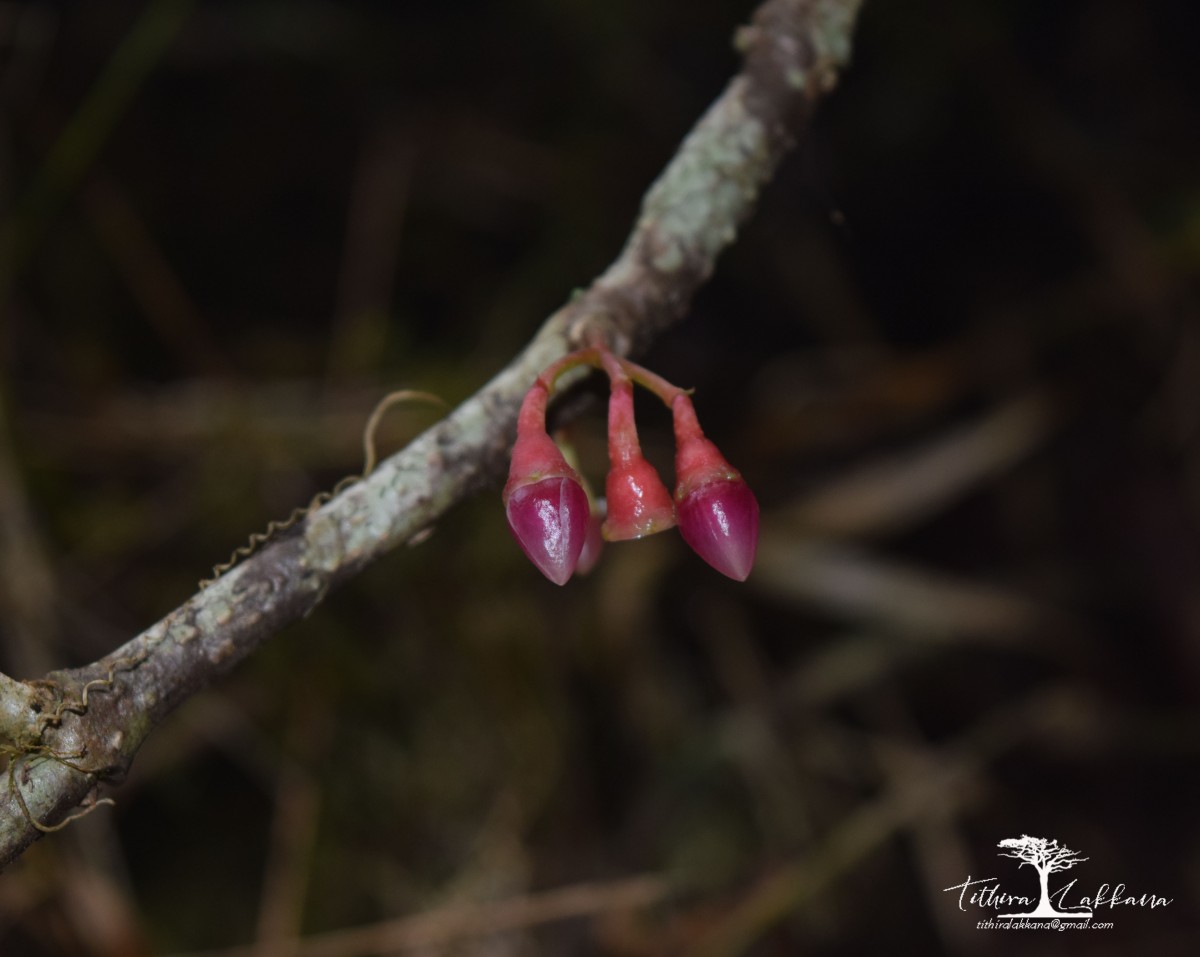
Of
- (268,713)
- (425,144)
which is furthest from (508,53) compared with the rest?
(268,713)

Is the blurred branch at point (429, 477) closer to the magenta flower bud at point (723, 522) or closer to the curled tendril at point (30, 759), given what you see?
the curled tendril at point (30, 759)

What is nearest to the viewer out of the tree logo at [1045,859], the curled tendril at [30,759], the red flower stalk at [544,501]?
the curled tendril at [30,759]

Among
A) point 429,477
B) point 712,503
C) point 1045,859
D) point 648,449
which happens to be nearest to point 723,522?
point 712,503

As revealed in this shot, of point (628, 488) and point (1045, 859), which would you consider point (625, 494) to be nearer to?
point (628, 488)

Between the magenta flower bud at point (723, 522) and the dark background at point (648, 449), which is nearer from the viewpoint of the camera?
the magenta flower bud at point (723, 522)

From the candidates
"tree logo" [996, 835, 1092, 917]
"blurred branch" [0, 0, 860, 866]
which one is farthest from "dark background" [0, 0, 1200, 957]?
"blurred branch" [0, 0, 860, 866]

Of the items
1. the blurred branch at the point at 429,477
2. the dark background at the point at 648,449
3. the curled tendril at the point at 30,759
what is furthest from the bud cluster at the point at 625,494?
the dark background at the point at 648,449

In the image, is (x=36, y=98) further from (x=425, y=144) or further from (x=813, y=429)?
(x=813, y=429)
